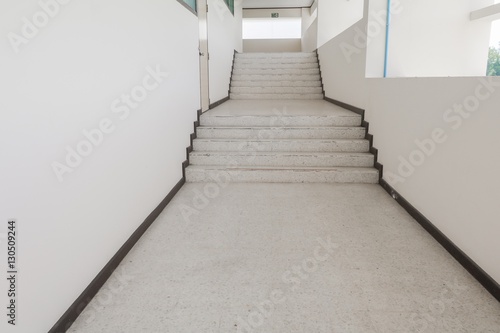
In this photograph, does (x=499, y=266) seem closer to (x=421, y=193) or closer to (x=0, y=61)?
(x=421, y=193)

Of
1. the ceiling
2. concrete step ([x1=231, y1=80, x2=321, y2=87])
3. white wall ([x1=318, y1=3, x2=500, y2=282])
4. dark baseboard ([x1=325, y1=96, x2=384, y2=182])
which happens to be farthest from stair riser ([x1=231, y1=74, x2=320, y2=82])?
the ceiling

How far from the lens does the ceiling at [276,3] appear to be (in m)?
11.8

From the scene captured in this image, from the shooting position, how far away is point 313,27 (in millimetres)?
9359

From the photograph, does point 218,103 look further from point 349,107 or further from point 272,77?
point 272,77

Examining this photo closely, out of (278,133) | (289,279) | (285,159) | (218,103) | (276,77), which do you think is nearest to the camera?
(289,279)

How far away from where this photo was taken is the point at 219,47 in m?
6.35

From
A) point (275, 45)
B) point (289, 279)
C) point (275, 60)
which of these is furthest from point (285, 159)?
point (275, 45)

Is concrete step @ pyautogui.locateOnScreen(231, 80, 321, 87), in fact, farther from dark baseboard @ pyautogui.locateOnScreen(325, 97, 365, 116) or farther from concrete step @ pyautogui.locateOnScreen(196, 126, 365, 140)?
concrete step @ pyautogui.locateOnScreen(196, 126, 365, 140)

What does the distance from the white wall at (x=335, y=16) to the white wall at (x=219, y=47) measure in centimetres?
210

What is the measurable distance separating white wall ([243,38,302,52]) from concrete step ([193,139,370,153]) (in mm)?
9120

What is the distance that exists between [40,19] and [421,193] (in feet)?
8.45

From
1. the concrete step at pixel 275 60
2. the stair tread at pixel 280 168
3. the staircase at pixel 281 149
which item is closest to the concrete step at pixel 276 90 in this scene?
the concrete step at pixel 275 60

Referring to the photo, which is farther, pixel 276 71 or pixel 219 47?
pixel 276 71

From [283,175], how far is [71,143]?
97.1 inches
